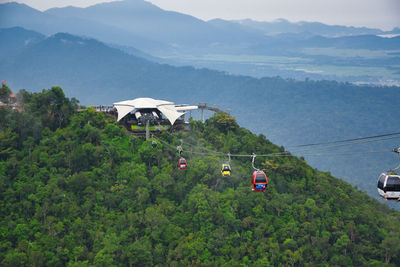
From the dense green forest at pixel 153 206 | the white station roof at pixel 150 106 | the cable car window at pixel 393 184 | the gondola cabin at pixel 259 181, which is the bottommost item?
the dense green forest at pixel 153 206

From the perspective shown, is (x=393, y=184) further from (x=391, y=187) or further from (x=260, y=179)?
(x=260, y=179)

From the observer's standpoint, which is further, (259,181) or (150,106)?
(150,106)

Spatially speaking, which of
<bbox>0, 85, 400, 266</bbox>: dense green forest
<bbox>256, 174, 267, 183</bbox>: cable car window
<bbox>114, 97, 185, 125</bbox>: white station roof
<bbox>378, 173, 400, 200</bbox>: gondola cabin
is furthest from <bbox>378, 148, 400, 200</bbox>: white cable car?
<bbox>114, 97, 185, 125</bbox>: white station roof

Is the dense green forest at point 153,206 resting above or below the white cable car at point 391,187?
below

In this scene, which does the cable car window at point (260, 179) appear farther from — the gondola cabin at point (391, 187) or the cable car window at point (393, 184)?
the cable car window at point (393, 184)

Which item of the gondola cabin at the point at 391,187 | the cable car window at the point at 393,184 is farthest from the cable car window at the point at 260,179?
the cable car window at the point at 393,184

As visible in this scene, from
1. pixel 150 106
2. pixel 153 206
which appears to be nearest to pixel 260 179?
pixel 153 206
